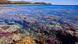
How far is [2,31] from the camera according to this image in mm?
1828

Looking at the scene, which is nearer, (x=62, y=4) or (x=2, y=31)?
(x=2, y=31)

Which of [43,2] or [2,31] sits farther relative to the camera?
[43,2]

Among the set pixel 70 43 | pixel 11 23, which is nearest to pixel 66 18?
pixel 70 43

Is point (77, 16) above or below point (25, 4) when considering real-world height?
below

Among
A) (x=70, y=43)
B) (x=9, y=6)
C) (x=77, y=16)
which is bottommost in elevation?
(x=70, y=43)

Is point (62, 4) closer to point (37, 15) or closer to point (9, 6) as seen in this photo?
point (37, 15)

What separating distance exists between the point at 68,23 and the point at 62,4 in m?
0.27

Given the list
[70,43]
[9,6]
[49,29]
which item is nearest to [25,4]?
[9,6]

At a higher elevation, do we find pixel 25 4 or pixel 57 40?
pixel 25 4

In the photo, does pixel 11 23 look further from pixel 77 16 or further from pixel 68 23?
pixel 77 16

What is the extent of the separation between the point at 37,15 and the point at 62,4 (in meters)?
0.37

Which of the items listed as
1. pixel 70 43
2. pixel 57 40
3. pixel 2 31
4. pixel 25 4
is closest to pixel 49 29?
pixel 57 40

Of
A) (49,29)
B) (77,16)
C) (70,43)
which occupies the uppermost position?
(77,16)

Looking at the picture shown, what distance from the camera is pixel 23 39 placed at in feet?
5.98
